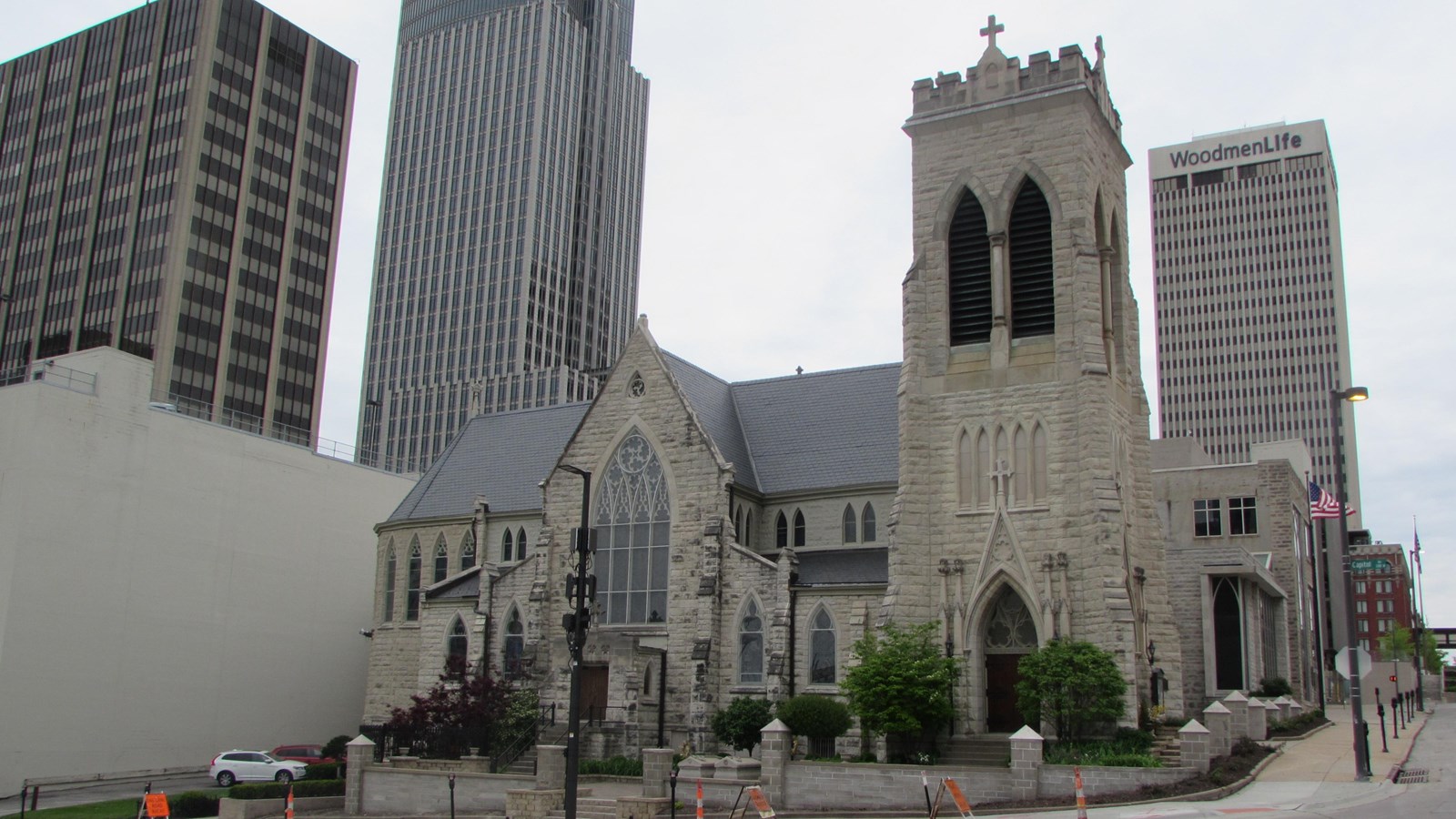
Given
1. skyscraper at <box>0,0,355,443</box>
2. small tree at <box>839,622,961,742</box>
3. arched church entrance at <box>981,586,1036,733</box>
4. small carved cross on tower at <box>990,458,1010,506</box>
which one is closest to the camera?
small tree at <box>839,622,961,742</box>

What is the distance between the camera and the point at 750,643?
Result: 117 feet

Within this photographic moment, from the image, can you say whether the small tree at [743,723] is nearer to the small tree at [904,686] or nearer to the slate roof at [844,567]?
the small tree at [904,686]

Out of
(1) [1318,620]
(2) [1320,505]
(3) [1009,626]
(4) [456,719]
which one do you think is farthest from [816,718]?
(1) [1318,620]

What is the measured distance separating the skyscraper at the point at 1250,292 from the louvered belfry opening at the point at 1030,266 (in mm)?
109139

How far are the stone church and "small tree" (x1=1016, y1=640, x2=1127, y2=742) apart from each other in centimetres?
71

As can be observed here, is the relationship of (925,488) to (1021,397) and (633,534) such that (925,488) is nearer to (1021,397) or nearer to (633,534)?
(1021,397)

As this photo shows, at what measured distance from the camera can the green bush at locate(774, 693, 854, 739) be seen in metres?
31.3

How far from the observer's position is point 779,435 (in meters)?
40.8

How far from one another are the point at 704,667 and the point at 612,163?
12017cm

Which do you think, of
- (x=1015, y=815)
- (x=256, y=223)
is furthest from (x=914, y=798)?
(x=256, y=223)

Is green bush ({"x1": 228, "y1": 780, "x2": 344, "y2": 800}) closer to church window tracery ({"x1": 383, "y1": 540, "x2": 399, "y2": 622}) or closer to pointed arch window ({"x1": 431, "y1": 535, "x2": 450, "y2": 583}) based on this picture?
pointed arch window ({"x1": 431, "y1": 535, "x2": 450, "y2": 583})

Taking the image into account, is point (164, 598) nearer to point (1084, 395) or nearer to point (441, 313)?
point (1084, 395)

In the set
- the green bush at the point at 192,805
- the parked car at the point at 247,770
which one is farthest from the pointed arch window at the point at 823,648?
the parked car at the point at 247,770

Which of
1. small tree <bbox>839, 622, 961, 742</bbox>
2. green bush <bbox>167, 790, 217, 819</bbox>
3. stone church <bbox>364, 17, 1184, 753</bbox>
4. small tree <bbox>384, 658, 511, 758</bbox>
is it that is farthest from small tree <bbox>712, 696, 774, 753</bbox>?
green bush <bbox>167, 790, 217, 819</bbox>
